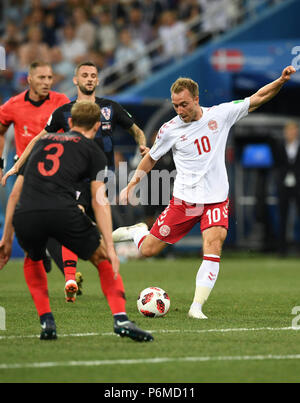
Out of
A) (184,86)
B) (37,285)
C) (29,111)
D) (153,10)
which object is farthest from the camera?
(153,10)

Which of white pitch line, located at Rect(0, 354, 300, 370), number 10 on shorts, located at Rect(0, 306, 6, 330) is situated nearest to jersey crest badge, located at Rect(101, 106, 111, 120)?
number 10 on shorts, located at Rect(0, 306, 6, 330)

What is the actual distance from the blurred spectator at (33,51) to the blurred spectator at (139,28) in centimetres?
218

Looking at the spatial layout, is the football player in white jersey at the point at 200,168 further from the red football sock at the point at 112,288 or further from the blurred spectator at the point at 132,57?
the blurred spectator at the point at 132,57

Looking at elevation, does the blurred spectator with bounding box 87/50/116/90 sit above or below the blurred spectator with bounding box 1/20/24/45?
below

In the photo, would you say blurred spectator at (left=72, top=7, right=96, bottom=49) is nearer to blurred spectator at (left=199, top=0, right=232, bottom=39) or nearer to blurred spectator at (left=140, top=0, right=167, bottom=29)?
blurred spectator at (left=140, top=0, right=167, bottom=29)

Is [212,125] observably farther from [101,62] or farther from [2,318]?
[101,62]

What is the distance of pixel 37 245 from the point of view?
23.2 ft

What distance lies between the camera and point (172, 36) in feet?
66.7

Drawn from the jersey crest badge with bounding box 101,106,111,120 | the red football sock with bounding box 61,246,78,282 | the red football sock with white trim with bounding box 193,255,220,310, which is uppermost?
the jersey crest badge with bounding box 101,106,111,120

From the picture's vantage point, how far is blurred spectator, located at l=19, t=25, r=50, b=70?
805 inches

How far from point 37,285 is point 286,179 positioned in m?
12.5

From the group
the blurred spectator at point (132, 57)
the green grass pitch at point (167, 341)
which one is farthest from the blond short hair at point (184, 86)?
the blurred spectator at point (132, 57)

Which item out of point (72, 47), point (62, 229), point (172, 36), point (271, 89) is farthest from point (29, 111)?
point (72, 47)

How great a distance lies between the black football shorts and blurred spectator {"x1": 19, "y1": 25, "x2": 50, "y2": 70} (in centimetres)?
1377
